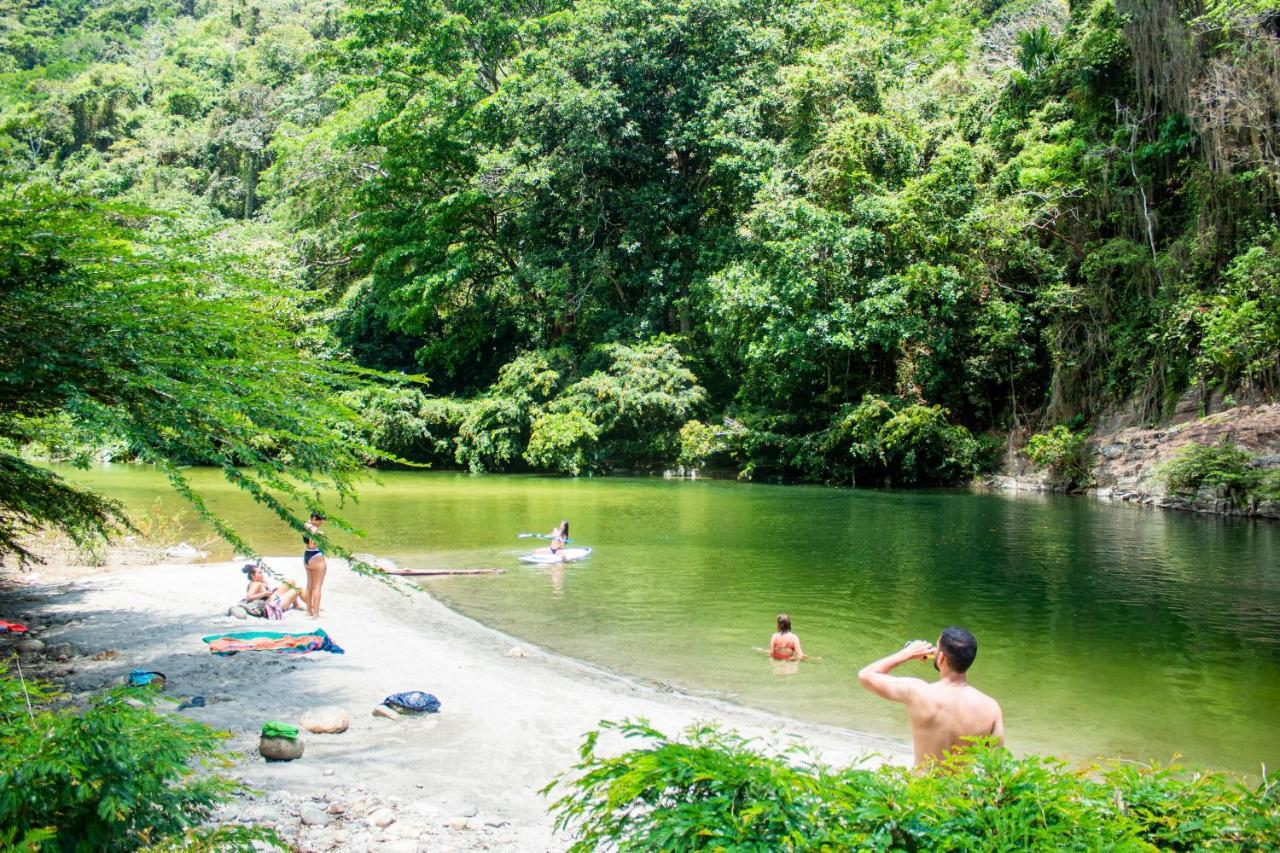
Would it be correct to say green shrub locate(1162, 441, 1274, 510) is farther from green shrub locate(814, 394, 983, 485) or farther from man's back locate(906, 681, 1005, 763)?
man's back locate(906, 681, 1005, 763)

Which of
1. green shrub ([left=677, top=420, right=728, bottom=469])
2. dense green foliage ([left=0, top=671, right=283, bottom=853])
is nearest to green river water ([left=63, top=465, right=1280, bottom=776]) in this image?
dense green foliage ([left=0, top=671, right=283, bottom=853])

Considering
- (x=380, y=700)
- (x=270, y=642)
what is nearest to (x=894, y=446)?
(x=270, y=642)

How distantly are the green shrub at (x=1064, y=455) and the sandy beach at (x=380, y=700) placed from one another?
19.8 m

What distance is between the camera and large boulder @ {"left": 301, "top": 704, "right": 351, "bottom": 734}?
6.82m

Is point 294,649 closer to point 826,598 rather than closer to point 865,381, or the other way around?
point 826,598

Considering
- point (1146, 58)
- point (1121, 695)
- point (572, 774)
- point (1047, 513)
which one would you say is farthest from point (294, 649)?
point (1146, 58)

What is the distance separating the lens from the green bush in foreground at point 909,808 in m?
2.73

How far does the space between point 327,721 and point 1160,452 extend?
952 inches

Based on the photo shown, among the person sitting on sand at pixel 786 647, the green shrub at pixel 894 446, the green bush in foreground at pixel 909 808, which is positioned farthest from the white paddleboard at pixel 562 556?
the green shrub at pixel 894 446

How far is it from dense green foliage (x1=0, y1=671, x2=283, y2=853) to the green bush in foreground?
4.82 feet

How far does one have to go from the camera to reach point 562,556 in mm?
16203

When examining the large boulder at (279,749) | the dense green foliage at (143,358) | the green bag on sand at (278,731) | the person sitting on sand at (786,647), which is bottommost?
the person sitting on sand at (786,647)

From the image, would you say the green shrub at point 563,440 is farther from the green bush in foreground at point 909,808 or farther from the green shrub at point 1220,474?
the green bush in foreground at point 909,808

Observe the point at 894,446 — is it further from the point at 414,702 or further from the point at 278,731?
the point at 278,731
